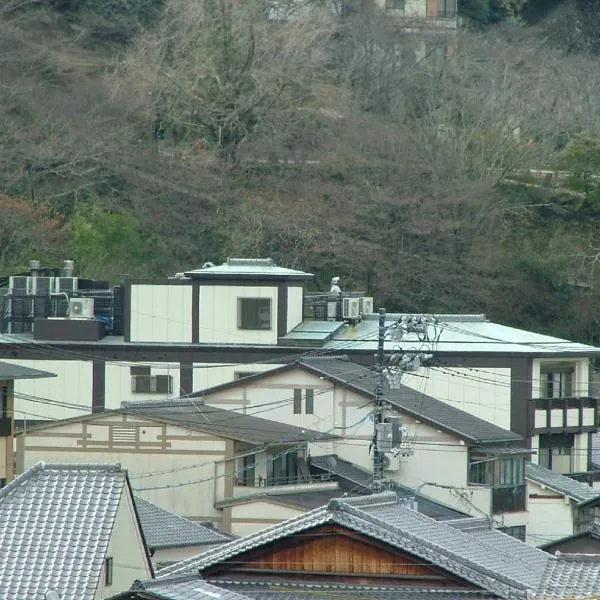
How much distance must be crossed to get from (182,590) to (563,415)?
21255mm

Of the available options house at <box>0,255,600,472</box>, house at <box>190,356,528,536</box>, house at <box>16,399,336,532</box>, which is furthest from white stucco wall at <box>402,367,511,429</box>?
house at <box>16,399,336,532</box>

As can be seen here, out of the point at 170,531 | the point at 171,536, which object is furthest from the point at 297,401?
the point at 171,536

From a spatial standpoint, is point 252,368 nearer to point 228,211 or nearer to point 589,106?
point 228,211

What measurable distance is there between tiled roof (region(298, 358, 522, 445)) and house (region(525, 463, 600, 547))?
92 cm

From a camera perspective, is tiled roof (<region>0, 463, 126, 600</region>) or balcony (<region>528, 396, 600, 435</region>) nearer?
tiled roof (<region>0, 463, 126, 600</region>)

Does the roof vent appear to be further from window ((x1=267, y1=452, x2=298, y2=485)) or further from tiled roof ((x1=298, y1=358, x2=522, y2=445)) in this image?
window ((x1=267, y1=452, x2=298, y2=485))

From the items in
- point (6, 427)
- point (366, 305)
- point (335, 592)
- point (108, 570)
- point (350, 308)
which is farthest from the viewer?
point (366, 305)

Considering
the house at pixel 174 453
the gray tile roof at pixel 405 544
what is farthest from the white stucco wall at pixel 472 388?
the gray tile roof at pixel 405 544

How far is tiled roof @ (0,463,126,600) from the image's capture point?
15.2 meters

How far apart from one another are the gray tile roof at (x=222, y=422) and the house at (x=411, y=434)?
1.69 feet

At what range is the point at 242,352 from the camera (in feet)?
118

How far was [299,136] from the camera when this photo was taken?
45.6m

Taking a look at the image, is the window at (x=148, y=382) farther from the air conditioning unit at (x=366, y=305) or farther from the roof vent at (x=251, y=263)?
the air conditioning unit at (x=366, y=305)

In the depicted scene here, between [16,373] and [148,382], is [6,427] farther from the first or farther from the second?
[148,382]
